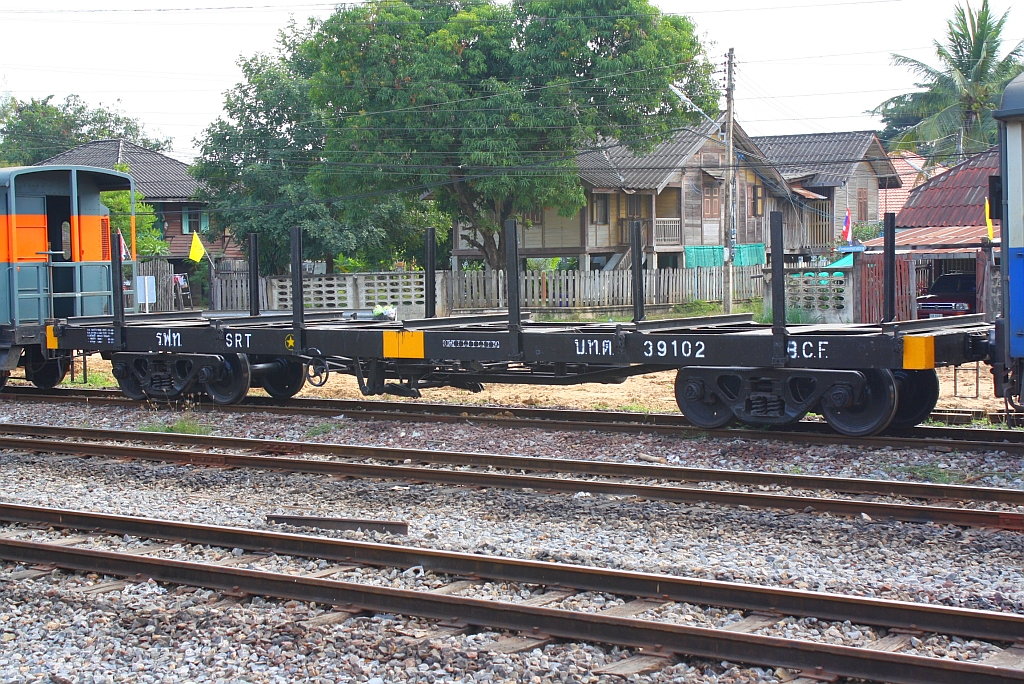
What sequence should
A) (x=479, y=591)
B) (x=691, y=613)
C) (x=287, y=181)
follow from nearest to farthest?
1. (x=691, y=613)
2. (x=479, y=591)
3. (x=287, y=181)

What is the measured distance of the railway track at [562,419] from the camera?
9039 millimetres

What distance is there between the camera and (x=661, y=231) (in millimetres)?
38344

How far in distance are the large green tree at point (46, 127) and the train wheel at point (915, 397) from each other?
191ft

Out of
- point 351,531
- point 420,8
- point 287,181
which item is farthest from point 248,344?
point 287,181

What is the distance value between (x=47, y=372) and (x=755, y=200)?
34.8 m

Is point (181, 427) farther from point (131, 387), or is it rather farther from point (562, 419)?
point (562, 419)

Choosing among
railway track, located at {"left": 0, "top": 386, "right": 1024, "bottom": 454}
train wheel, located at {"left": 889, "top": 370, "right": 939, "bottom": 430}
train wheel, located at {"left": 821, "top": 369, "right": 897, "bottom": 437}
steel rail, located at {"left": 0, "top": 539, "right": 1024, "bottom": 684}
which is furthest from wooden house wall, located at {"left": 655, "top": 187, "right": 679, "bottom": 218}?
steel rail, located at {"left": 0, "top": 539, "right": 1024, "bottom": 684}

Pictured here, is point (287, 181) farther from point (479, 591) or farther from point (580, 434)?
point (479, 591)

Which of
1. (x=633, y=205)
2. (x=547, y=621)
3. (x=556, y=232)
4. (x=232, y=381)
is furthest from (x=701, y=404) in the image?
(x=633, y=205)

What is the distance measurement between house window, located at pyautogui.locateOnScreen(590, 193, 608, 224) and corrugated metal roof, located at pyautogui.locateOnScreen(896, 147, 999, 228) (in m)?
13.2

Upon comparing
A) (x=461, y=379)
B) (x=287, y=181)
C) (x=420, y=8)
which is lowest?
(x=461, y=379)

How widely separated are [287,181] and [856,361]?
99.2 feet

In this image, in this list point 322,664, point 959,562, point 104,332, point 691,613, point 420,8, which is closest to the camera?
point 322,664

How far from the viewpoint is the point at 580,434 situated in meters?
10.1
